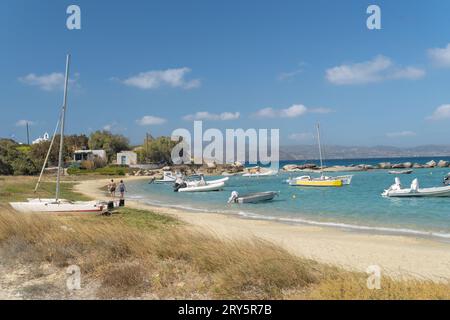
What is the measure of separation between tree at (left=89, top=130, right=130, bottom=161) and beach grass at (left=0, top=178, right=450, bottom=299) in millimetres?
120813

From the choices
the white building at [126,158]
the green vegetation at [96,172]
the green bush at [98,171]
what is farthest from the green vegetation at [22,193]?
the white building at [126,158]

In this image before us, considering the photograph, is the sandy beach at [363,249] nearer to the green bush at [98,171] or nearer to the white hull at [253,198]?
the white hull at [253,198]

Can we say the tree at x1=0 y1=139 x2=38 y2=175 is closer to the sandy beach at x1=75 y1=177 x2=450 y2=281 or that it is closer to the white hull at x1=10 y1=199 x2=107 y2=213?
the white hull at x1=10 y1=199 x2=107 y2=213

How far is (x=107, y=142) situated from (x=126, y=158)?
7.95 metres

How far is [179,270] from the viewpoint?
826 cm

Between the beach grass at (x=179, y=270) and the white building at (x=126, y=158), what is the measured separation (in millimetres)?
117362

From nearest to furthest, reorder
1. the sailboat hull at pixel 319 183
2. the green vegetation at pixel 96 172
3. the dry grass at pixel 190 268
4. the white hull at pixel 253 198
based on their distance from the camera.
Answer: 1. the dry grass at pixel 190 268
2. the white hull at pixel 253 198
3. the sailboat hull at pixel 319 183
4. the green vegetation at pixel 96 172

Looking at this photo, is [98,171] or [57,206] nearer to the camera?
[57,206]

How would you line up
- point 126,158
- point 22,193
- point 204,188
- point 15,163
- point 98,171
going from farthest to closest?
point 126,158 < point 98,171 < point 15,163 < point 204,188 < point 22,193

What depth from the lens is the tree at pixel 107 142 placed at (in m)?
128

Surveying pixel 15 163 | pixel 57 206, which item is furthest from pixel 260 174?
pixel 57 206

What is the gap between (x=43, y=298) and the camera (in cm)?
713

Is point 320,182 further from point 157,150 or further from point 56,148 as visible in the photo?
point 157,150

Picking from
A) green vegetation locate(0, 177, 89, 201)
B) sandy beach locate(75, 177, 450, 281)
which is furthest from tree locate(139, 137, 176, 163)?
sandy beach locate(75, 177, 450, 281)
